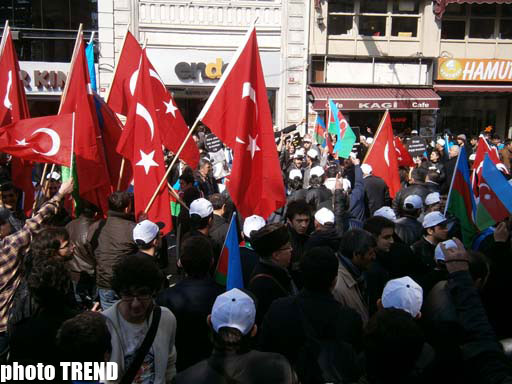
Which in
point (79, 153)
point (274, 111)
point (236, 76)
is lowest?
point (274, 111)

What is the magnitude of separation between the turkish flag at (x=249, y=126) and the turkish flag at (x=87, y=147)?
3.74 feet

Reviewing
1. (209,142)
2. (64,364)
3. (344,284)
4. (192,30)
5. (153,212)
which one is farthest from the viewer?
(192,30)

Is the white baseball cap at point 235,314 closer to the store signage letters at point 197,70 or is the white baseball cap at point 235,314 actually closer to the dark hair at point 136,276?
the dark hair at point 136,276

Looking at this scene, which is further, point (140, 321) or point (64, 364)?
point (140, 321)

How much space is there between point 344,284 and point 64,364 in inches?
71.9

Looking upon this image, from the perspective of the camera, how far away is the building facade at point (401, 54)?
1891 cm

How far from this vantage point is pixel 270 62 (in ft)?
59.2

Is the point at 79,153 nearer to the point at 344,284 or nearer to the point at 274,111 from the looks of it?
the point at 344,284

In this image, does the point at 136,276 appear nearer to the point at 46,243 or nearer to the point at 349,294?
the point at 46,243

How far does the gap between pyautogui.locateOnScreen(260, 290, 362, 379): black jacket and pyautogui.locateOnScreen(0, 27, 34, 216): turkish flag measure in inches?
151

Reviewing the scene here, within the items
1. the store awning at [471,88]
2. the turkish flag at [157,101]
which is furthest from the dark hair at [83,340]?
the store awning at [471,88]

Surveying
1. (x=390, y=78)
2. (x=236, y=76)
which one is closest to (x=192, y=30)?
(x=390, y=78)

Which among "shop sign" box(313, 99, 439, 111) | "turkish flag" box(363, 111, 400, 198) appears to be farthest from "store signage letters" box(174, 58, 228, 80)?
"turkish flag" box(363, 111, 400, 198)

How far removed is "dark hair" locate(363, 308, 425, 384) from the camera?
2080 millimetres
